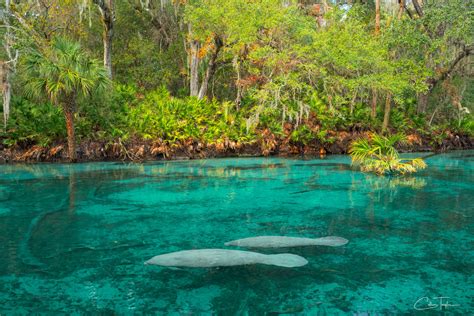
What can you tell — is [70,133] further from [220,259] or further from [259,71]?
[220,259]

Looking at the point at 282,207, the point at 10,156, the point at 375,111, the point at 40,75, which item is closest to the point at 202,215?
the point at 282,207

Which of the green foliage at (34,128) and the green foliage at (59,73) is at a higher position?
the green foliage at (59,73)

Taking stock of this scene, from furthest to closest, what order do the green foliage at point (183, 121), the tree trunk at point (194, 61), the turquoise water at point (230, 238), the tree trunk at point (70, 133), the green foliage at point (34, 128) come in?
the tree trunk at point (194, 61)
the green foliage at point (183, 121)
the green foliage at point (34, 128)
the tree trunk at point (70, 133)
the turquoise water at point (230, 238)

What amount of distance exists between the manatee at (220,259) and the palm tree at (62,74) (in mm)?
10438

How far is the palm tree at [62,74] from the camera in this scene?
45.9 ft

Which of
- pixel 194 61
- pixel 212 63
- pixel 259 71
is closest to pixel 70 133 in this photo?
pixel 194 61

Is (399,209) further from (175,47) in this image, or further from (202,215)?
(175,47)

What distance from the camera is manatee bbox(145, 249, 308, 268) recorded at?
15.9 feet

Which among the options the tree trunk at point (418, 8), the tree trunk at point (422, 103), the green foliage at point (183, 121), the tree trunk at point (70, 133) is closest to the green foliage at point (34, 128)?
the tree trunk at point (70, 133)

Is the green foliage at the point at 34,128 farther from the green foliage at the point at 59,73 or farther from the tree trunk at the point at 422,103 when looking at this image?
the tree trunk at the point at 422,103

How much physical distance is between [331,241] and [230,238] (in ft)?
4.39

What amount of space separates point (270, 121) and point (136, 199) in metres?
11.1
